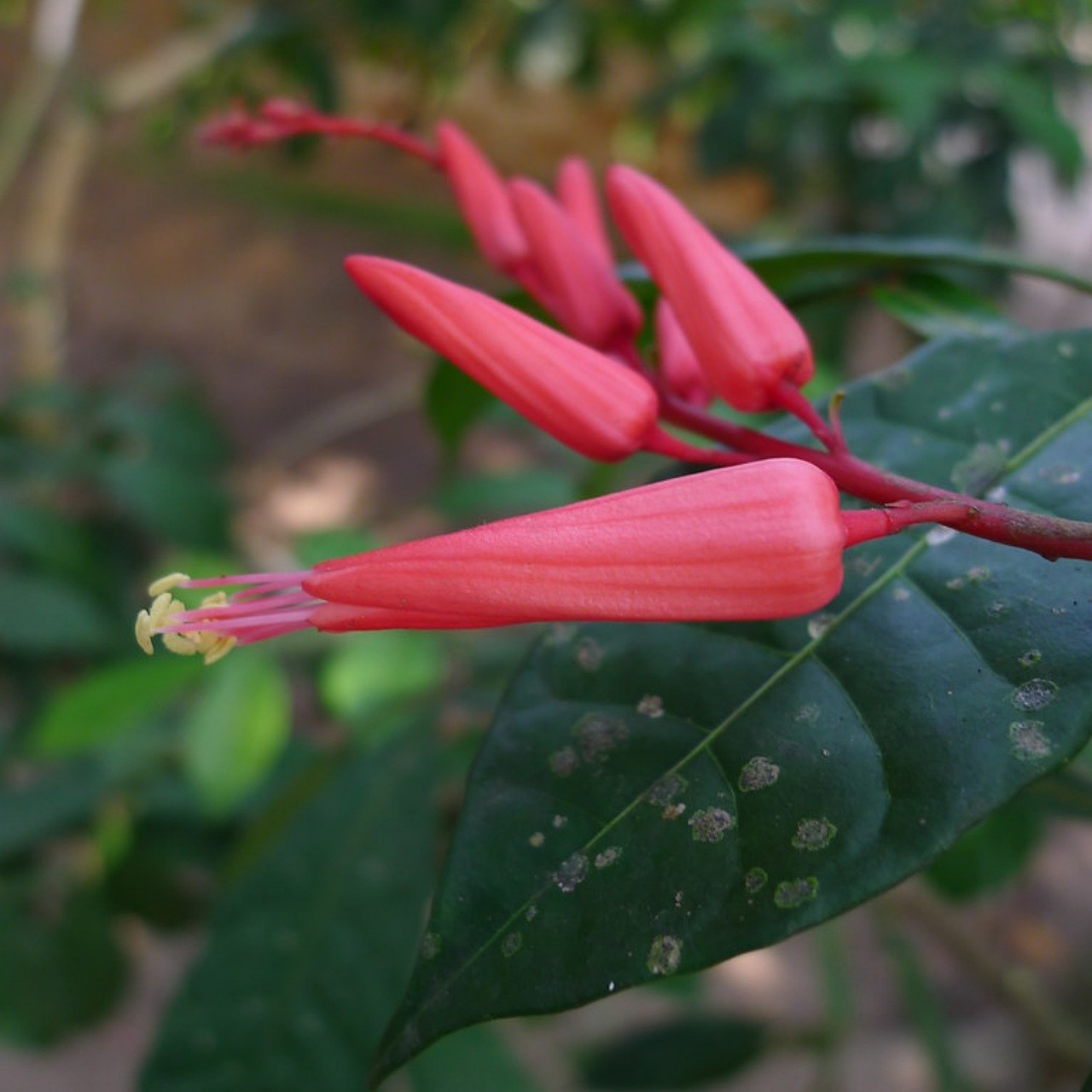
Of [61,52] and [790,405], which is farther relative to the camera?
[61,52]

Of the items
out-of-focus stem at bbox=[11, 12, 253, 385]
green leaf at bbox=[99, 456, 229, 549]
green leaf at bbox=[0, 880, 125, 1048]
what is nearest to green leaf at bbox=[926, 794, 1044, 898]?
green leaf at bbox=[0, 880, 125, 1048]

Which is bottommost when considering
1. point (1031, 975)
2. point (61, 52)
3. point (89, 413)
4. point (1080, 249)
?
point (1031, 975)

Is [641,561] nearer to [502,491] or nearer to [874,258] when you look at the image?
[874,258]

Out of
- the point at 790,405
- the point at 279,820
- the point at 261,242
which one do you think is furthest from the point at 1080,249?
the point at 790,405

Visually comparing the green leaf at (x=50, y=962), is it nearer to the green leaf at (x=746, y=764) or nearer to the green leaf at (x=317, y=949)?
the green leaf at (x=317, y=949)

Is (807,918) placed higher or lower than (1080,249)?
higher

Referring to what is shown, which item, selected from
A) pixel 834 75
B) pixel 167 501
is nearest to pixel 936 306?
pixel 834 75

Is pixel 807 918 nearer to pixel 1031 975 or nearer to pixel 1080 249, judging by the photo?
pixel 1031 975
